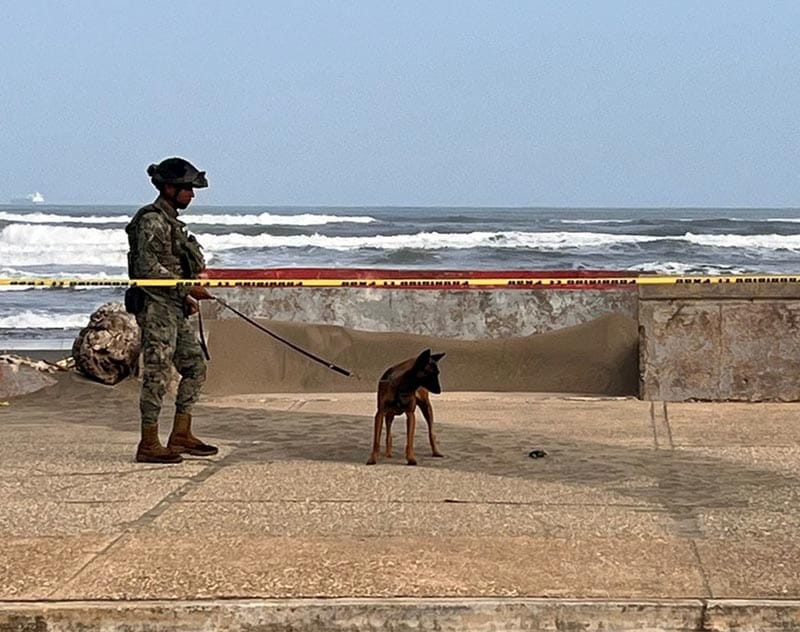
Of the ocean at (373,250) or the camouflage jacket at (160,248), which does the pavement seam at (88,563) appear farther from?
the ocean at (373,250)

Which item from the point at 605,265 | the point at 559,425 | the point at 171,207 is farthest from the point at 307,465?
the point at 605,265

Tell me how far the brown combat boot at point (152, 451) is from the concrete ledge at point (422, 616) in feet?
9.59

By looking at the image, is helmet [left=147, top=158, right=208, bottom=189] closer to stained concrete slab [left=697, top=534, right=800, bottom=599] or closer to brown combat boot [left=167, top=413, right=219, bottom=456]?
brown combat boot [left=167, top=413, right=219, bottom=456]

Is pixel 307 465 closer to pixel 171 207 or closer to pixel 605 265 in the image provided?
pixel 171 207

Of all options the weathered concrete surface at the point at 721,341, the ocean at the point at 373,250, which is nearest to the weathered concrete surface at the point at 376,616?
the weathered concrete surface at the point at 721,341

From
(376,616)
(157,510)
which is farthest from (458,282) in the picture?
(376,616)

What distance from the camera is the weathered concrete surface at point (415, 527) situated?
15.5 ft

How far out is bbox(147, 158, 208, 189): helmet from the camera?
7570 millimetres

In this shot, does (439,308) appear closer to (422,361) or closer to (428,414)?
(428,414)

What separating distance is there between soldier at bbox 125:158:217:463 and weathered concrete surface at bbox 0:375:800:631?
0.36 metres

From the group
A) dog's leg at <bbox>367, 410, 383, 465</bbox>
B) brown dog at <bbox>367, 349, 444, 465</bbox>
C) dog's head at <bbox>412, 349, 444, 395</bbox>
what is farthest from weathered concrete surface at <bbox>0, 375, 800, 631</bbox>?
dog's head at <bbox>412, 349, 444, 395</bbox>

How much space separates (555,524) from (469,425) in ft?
10.6

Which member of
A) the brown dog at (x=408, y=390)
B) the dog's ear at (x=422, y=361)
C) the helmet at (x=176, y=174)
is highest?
the helmet at (x=176, y=174)

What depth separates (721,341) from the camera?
396 inches
